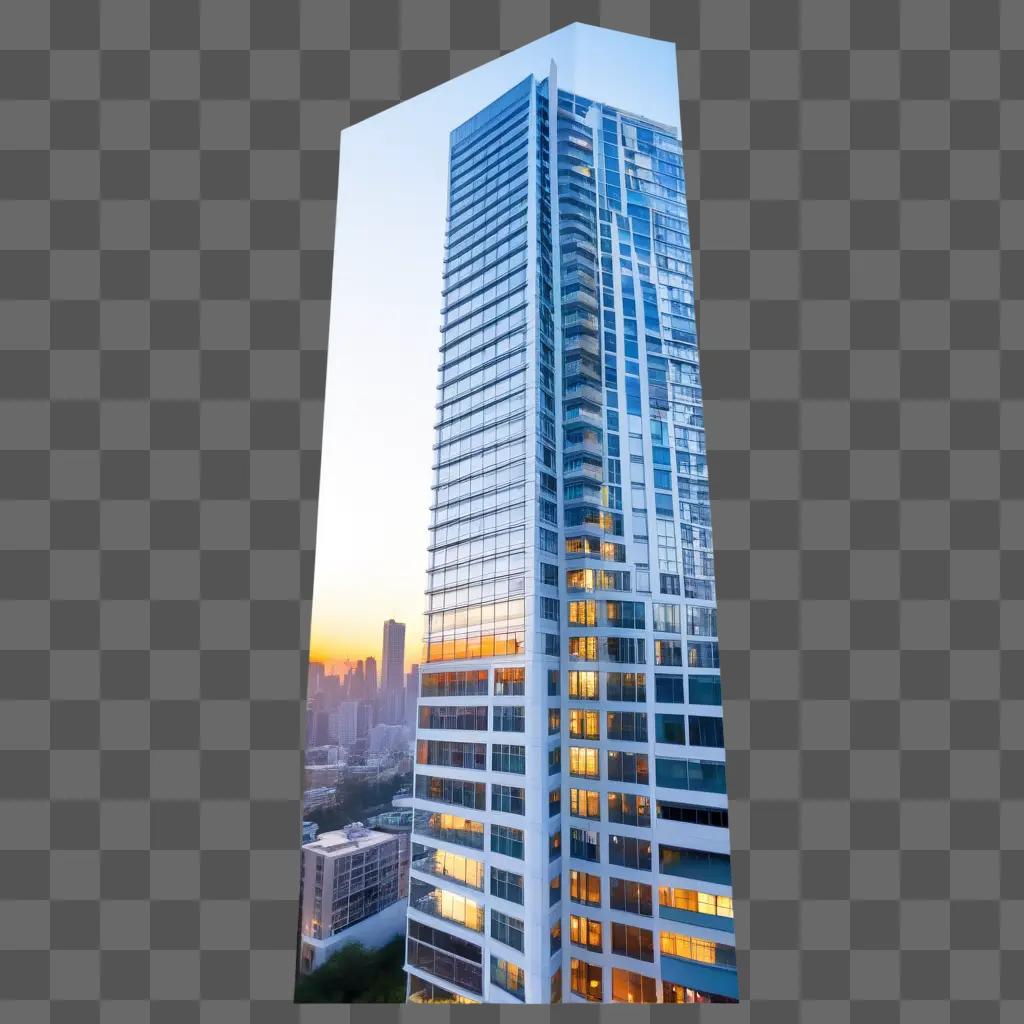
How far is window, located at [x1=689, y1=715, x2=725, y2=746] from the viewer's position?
64.4 ft

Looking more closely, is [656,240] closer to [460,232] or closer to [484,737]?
[460,232]

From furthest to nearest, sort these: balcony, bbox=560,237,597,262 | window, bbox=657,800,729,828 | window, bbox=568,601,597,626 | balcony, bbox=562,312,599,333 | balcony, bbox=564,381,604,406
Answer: balcony, bbox=560,237,597,262 → balcony, bbox=562,312,599,333 → balcony, bbox=564,381,604,406 → window, bbox=568,601,597,626 → window, bbox=657,800,729,828

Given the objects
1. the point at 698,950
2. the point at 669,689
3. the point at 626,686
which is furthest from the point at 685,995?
the point at 626,686

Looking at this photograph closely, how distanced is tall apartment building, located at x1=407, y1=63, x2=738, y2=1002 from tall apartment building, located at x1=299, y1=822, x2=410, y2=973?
2.28 metres

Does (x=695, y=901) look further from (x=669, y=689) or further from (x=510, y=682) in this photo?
(x=510, y=682)

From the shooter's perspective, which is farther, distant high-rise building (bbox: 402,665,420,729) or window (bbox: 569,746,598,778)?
distant high-rise building (bbox: 402,665,420,729)

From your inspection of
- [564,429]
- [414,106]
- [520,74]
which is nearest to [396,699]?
[564,429]

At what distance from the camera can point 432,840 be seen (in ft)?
72.3

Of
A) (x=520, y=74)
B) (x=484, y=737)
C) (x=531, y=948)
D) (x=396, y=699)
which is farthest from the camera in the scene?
(x=396, y=699)

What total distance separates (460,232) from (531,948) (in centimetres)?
2577

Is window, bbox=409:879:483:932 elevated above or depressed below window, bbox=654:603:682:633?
below

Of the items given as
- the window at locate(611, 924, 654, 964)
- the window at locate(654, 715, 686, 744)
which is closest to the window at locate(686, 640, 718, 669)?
the window at locate(654, 715, 686, 744)

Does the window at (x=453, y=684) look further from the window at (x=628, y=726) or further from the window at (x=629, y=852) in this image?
the window at (x=629, y=852)

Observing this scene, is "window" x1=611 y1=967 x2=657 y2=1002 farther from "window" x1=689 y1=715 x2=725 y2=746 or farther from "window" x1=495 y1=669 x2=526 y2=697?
"window" x1=495 y1=669 x2=526 y2=697
